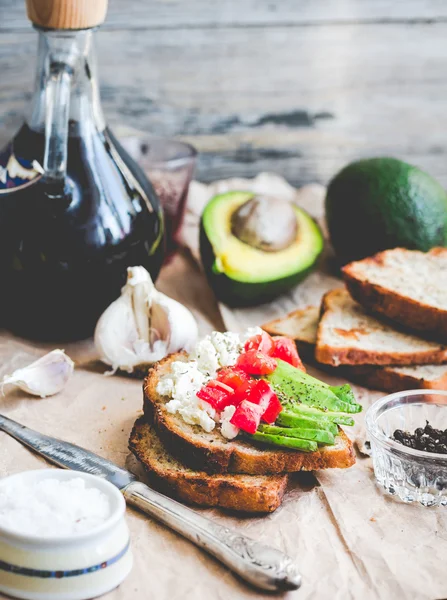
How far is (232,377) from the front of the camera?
5.45 ft

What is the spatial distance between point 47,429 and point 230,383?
454mm

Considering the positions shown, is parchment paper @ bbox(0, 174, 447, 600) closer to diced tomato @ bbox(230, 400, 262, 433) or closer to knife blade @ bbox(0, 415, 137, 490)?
knife blade @ bbox(0, 415, 137, 490)

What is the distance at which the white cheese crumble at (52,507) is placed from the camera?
1.26 metres

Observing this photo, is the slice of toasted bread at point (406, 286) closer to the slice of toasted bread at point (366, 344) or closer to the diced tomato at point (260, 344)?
the slice of toasted bread at point (366, 344)

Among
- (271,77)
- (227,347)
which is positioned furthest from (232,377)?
(271,77)

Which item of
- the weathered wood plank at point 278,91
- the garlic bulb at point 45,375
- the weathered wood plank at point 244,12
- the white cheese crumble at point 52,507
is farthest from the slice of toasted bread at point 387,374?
the weathered wood plank at point 244,12

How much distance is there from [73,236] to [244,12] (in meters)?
1.44

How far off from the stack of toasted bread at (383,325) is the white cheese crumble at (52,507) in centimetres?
89

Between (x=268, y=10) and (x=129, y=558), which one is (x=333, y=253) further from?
(x=129, y=558)

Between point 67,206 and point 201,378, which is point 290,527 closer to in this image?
point 201,378

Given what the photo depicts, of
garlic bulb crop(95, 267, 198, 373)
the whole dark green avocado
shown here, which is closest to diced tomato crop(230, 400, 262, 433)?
garlic bulb crop(95, 267, 198, 373)

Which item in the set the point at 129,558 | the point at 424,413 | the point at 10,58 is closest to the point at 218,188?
the point at 10,58

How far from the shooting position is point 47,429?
71.2 inches

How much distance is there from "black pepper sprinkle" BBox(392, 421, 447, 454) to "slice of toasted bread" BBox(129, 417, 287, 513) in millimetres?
274
